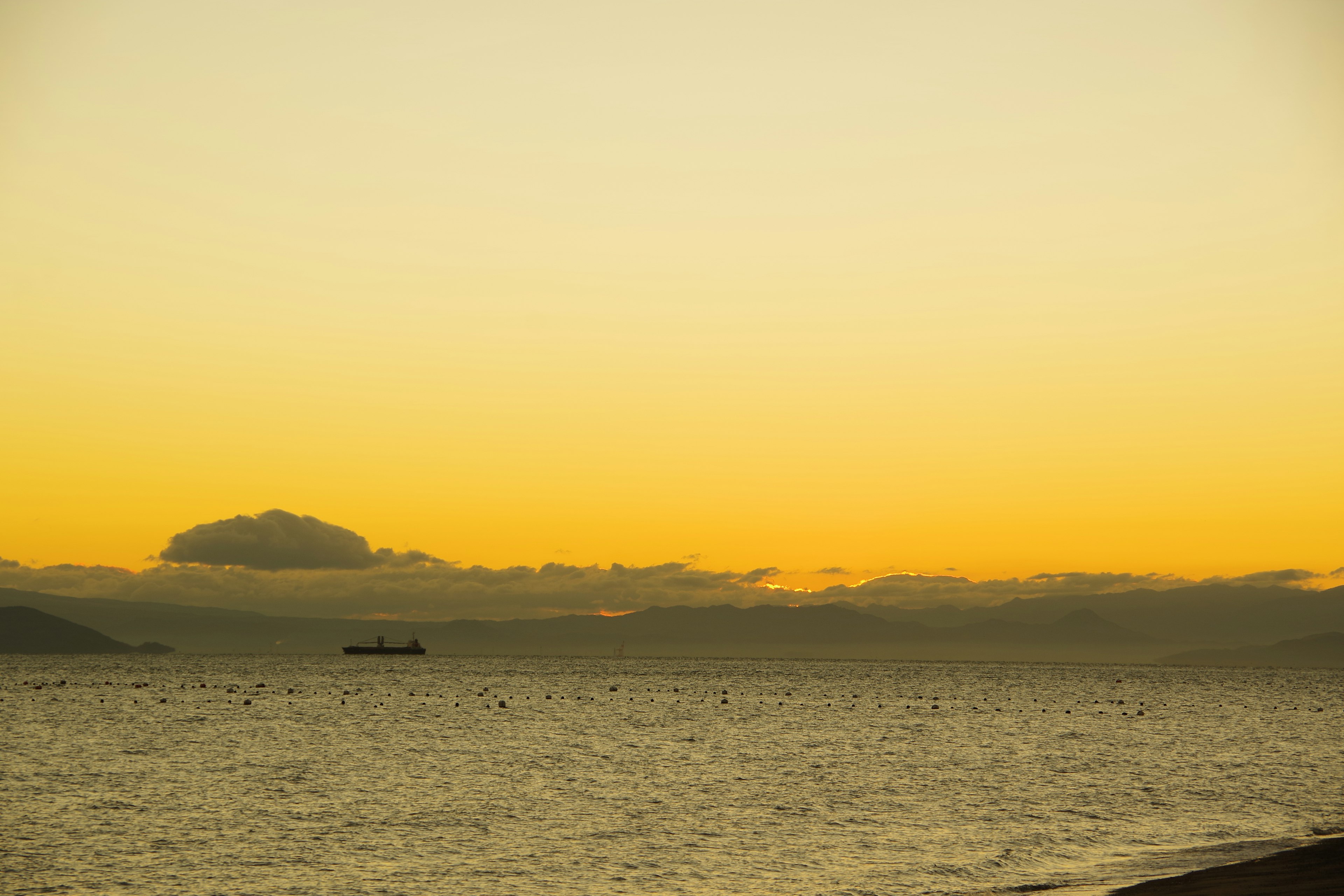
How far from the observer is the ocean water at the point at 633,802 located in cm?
3331

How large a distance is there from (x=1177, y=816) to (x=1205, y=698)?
14334cm

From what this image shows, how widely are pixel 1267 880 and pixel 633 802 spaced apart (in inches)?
1084

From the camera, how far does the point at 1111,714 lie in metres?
120

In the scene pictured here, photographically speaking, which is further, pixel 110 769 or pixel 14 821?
pixel 110 769

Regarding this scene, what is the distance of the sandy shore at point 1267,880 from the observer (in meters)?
26.2

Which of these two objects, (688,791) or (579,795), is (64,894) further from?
(688,791)

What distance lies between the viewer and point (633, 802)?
4834 cm

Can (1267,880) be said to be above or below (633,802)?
above

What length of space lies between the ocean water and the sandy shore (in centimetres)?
196

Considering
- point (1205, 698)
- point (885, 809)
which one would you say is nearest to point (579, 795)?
point (885, 809)

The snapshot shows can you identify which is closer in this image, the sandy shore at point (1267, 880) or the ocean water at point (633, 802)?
the sandy shore at point (1267, 880)

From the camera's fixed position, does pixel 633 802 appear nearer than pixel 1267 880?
No

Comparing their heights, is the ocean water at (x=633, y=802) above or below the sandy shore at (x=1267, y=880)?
below

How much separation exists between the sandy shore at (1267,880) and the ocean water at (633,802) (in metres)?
1.96
